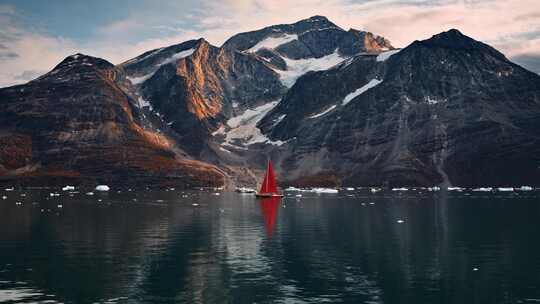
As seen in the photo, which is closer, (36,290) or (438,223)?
(36,290)

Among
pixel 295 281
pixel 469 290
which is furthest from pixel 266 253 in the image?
pixel 469 290

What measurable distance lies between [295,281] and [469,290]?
20.0 metres

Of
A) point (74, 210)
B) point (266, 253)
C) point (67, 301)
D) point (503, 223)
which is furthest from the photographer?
point (74, 210)

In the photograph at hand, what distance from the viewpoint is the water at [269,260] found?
70750 mm

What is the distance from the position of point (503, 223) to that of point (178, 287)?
322ft

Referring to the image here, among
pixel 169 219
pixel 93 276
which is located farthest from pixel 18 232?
pixel 93 276

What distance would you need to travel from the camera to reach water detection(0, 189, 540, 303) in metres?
70.8

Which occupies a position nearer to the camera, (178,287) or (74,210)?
(178,287)

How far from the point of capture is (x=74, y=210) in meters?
192

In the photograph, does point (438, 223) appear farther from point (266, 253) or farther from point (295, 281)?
point (295, 281)

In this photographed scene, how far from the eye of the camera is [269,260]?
9369 centimetres

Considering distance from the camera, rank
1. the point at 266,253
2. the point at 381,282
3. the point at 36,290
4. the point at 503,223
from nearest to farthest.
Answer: the point at 36,290 < the point at 381,282 < the point at 266,253 < the point at 503,223

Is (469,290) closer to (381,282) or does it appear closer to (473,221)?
(381,282)

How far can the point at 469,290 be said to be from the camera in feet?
239
